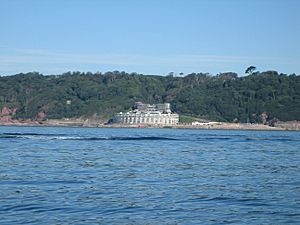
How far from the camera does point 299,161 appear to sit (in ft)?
177

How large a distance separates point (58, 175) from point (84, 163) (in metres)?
9.61

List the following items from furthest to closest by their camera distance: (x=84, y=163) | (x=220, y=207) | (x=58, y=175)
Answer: (x=84, y=163) → (x=58, y=175) → (x=220, y=207)

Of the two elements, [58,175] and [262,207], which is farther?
[58,175]

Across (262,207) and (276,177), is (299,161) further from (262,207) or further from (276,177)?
(262,207)

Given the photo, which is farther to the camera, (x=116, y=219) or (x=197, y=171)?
(x=197, y=171)

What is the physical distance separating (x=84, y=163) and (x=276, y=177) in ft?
49.5

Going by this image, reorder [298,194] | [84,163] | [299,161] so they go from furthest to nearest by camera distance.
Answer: [299,161]
[84,163]
[298,194]

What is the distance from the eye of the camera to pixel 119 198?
29344 millimetres

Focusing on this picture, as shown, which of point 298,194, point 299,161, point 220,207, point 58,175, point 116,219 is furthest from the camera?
point 299,161

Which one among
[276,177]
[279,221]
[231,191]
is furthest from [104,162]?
[279,221]

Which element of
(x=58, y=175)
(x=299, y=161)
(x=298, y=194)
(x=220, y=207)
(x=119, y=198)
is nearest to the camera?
(x=220, y=207)

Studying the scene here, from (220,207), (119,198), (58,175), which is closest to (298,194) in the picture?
(220,207)

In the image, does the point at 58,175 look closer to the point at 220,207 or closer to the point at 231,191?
the point at 231,191

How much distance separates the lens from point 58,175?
1510 inches
